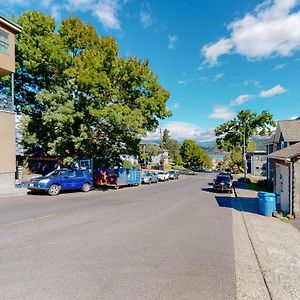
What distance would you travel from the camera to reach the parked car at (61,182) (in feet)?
59.6

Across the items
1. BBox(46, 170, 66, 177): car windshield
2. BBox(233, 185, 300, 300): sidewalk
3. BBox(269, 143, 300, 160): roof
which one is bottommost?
Answer: BBox(233, 185, 300, 300): sidewalk

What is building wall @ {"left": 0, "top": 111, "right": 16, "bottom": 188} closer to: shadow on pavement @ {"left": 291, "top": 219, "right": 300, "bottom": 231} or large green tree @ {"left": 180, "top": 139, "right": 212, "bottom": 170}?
shadow on pavement @ {"left": 291, "top": 219, "right": 300, "bottom": 231}

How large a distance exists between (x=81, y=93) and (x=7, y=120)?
20.3ft

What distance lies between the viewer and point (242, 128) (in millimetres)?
54406

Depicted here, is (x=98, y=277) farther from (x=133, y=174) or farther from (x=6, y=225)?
(x=133, y=174)

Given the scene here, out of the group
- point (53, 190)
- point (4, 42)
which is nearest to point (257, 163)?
point (53, 190)

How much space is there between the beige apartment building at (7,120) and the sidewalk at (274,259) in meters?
17.0

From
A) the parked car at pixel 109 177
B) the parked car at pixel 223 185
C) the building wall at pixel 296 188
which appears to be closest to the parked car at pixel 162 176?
the parked car at pixel 109 177

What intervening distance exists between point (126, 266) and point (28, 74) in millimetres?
26439

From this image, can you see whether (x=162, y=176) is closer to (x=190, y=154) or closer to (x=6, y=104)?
(x=6, y=104)

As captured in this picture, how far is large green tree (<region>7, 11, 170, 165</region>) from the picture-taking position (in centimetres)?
2234

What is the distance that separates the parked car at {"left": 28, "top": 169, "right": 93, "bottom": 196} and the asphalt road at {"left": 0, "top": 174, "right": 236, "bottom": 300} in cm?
699

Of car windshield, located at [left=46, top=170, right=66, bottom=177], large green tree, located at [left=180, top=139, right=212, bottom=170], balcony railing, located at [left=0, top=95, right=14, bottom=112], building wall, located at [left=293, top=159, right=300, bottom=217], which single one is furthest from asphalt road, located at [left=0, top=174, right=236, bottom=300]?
large green tree, located at [left=180, top=139, right=212, bottom=170]

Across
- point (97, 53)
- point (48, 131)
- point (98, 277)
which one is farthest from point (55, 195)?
point (98, 277)
